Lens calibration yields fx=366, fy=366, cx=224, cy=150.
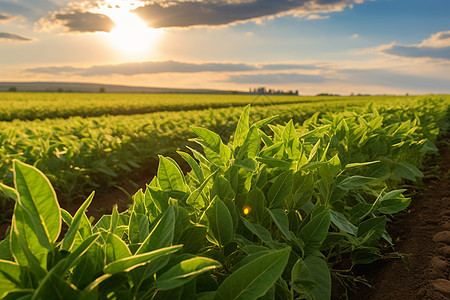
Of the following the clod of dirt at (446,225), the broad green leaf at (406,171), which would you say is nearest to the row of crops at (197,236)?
the broad green leaf at (406,171)

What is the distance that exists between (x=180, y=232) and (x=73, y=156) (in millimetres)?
4496

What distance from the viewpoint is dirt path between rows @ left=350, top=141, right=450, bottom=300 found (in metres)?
2.33

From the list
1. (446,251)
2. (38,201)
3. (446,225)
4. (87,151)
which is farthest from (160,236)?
(87,151)

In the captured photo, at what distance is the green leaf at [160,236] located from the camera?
1.02 metres

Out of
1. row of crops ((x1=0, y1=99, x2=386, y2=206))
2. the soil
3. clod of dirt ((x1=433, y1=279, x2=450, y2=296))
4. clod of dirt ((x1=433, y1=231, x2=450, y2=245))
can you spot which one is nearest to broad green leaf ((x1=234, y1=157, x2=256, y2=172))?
the soil

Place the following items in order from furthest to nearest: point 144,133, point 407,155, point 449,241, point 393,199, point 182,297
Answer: point 144,133
point 407,155
point 449,241
point 393,199
point 182,297

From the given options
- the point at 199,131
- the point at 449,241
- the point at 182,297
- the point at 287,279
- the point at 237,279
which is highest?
the point at 199,131

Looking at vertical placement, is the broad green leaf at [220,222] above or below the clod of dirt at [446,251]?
above

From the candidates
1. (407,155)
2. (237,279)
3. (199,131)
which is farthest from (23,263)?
(407,155)

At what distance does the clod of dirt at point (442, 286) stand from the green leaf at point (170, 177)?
6.32ft

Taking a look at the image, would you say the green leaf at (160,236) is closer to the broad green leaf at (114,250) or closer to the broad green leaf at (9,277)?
the broad green leaf at (114,250)

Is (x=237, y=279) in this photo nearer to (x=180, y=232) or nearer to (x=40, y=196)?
(x=180, y=232)

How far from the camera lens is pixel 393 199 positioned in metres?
1.88

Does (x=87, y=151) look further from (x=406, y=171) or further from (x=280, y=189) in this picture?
(x=280, y=189)
